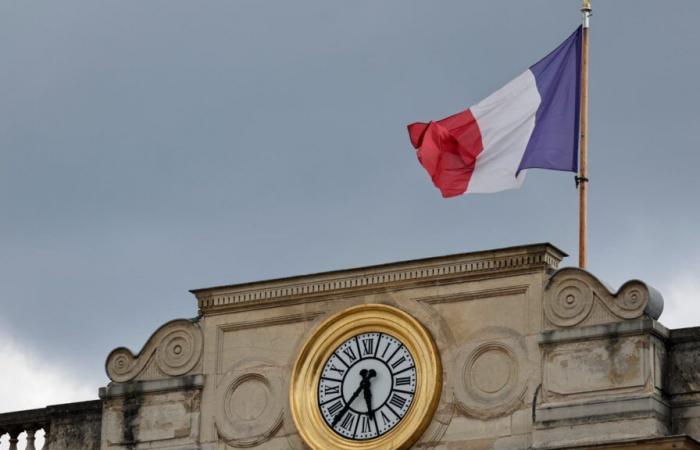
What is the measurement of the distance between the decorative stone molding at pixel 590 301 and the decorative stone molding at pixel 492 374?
0.63 metres

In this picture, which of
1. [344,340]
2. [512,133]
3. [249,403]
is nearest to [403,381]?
[344,340]

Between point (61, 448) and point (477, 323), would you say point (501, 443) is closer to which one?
point (477, 323)

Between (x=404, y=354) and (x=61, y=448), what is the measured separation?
5.95 metres

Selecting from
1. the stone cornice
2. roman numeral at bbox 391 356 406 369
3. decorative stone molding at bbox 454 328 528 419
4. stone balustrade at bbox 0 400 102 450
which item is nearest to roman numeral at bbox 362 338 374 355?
roman numeral at bbox 391 356 406 369

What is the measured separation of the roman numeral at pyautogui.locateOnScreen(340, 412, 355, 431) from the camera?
31.2 metres

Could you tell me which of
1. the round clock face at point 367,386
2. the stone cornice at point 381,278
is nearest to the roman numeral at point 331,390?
the round clock face at point 367,386

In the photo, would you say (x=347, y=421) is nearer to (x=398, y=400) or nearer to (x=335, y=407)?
(x=335, y=407)

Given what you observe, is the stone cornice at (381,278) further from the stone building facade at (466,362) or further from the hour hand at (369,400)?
the hour hand at (369,400)

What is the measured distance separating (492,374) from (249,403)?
3.69 meters

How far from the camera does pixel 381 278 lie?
31672mm

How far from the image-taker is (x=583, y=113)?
3219cm

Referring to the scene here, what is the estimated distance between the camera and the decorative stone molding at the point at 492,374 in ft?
99.6

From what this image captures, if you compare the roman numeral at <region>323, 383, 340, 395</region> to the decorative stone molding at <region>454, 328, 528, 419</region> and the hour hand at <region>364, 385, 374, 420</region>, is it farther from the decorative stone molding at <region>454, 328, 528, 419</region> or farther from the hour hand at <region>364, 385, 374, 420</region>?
the decorative stone molding at <region>454, 328, 528, 419</region>

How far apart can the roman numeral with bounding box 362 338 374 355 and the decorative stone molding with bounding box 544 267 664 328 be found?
250 centimetres
